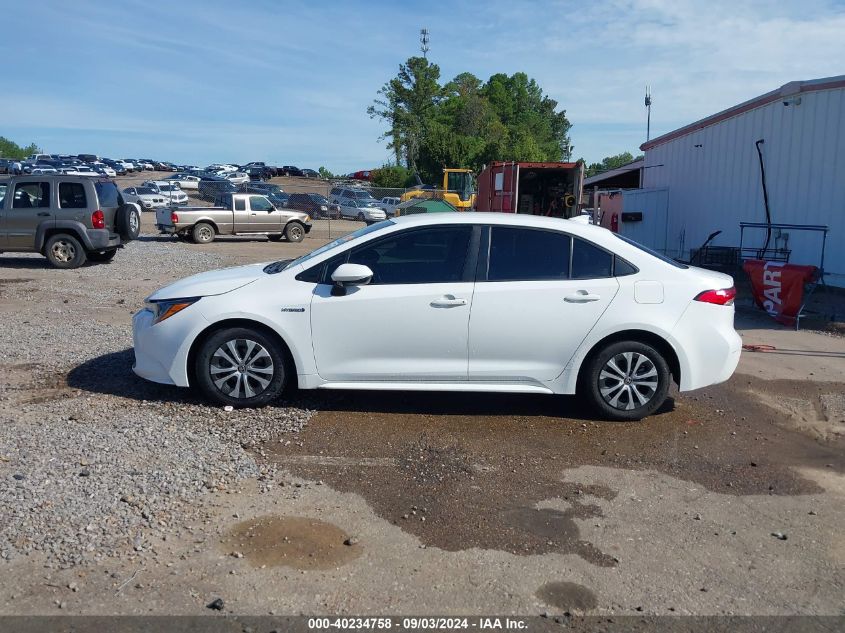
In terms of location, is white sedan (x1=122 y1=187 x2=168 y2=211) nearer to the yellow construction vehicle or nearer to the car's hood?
the yellow construction vehicle

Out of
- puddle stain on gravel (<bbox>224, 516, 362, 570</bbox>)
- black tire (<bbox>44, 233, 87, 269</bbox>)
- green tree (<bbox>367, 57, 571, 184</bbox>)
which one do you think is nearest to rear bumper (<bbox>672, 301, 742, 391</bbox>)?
puddle stain on gravel (<bbox>224, 516, 362, 570</bbox>)

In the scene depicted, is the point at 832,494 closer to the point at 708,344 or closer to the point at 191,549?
the point at 708,344

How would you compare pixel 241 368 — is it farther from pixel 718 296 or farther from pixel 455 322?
pixel 718 296

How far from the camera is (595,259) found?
6453 millimetres

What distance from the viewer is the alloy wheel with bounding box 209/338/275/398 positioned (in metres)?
6.26

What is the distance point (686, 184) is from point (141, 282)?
48.1 ft

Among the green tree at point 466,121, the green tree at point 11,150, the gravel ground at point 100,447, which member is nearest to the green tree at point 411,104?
the green tree at point 466,121

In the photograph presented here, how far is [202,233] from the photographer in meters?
25.1

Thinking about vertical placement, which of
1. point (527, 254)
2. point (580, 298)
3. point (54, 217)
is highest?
point (54, 217)

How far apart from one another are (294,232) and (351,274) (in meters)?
21.0

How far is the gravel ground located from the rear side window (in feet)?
23.1

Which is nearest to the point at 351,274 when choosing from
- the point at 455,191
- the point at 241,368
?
the point at 241,368

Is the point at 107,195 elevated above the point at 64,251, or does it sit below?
above

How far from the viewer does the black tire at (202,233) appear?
983 inches
